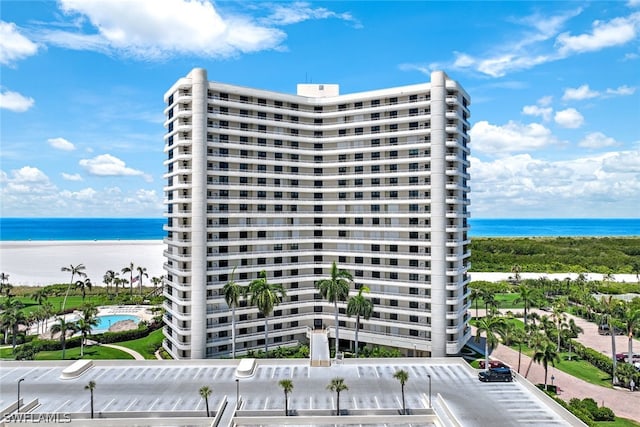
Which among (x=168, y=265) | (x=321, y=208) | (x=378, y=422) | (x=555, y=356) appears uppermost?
(x=321, y=208)

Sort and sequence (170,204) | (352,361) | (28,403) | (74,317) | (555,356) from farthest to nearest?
1. (74,317)
2. (170,204)
3. (352,361)
4. (555,356)
5. (28,403)

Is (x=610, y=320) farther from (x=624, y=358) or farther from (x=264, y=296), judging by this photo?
(x=264, y=296)

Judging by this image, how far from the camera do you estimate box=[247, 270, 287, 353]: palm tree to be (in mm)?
68875

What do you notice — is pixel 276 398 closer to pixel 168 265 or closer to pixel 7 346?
pixel 168 265

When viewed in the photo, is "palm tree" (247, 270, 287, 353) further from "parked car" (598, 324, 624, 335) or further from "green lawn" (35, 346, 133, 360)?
"parked car" (598, 324, 624, 335)

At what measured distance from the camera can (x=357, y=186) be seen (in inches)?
3214

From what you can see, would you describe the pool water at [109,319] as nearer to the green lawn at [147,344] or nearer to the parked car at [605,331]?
the green lawn at [147,344]

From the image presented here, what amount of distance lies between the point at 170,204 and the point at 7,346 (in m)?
40.0

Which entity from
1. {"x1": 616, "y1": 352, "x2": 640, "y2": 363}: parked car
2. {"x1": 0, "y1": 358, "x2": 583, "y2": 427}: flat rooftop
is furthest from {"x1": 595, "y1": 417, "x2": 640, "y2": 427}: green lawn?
{"x1": 616, "y1": 352, "x2": 640, "y2": 363}: parked car

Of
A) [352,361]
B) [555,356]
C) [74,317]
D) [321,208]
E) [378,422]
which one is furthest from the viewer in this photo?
[74,317]

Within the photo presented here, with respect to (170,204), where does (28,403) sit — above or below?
below

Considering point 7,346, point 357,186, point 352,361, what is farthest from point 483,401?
point 7,346

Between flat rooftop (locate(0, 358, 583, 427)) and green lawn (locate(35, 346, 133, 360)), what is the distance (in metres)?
7.89

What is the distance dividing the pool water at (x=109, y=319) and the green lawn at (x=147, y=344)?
490 inches
